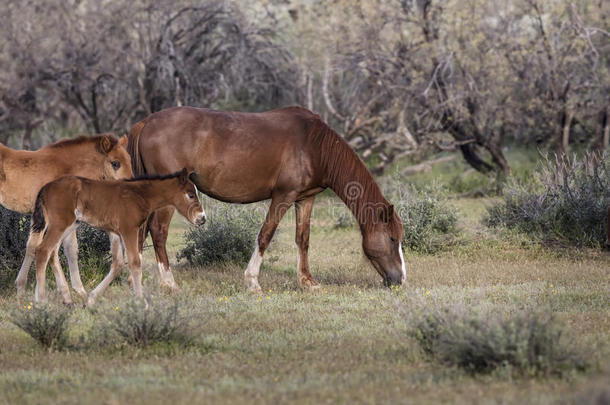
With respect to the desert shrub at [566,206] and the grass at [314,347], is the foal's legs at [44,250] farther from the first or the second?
the desert shrub at [566,206]

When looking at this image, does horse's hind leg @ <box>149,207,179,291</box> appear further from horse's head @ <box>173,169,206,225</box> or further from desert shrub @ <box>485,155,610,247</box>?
desert shrub @ <box>485,155,610,247</box>

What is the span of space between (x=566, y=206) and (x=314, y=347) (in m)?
6.60

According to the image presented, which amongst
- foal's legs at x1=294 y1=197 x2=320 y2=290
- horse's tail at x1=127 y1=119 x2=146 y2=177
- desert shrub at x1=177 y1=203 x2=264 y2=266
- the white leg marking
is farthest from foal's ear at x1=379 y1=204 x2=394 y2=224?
desert shrub at x1=177 y1=203 x2=264 y2=266

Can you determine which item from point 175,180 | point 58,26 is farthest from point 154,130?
point 58,26

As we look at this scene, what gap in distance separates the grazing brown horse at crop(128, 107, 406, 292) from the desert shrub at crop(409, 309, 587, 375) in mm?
3335

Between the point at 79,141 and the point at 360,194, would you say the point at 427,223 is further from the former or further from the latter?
the point at 79,141

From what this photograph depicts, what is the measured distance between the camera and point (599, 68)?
19.4 metres

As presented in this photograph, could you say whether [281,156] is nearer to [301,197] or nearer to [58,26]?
[301,197]

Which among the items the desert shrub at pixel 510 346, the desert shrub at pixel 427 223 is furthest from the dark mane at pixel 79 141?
the desert shrub at pixel 427 223

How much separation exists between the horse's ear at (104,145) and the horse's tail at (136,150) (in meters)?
0.94

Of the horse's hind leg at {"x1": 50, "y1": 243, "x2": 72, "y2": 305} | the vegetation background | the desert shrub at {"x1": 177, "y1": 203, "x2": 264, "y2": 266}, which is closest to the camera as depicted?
the vegetation background

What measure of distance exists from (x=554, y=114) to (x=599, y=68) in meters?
1.88

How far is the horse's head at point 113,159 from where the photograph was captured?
8.34 m

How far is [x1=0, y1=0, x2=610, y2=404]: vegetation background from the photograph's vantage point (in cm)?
547
